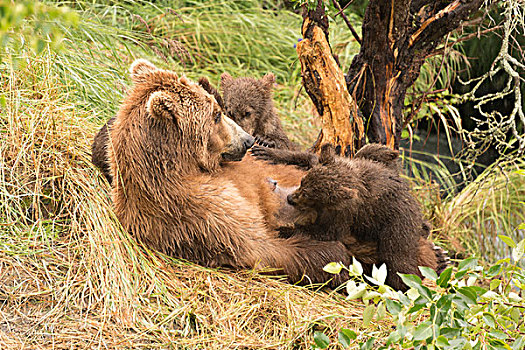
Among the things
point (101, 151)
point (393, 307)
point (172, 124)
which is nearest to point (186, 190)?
point (172, 124)

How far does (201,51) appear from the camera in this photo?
7516mm

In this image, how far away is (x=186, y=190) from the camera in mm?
3293

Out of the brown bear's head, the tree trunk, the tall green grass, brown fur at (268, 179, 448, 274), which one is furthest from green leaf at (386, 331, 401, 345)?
the tree trunk

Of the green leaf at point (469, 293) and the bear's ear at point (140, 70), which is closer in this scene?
the green leaf at point (469, 293)

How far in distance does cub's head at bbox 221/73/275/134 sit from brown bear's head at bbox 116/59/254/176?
1.23 m

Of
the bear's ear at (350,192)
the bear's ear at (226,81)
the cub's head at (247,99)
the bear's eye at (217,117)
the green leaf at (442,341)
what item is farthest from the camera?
the bear's ear at (226,81)

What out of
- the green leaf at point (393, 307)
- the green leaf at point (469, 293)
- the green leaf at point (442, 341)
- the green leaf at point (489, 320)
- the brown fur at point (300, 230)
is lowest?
the brown fur at point (300, 230)

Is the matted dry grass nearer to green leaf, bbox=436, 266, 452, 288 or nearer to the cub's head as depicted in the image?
green leaf, bbox=436, 266, 452, 288

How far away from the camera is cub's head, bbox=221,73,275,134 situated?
4.84 meters

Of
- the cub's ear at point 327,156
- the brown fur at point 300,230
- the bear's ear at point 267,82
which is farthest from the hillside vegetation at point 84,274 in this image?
the bear's ear at point 267,82

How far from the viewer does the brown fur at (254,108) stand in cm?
485

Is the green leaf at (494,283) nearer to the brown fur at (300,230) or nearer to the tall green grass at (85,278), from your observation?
the tall green grass at (85,278)

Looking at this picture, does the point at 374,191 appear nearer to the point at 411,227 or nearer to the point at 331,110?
the point at 411,227

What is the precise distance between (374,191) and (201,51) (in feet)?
15.1
